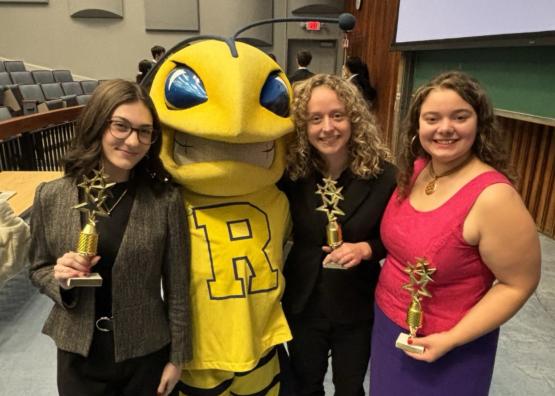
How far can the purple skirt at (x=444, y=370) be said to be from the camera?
117cm

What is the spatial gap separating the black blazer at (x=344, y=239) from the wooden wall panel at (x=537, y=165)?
2659 mm

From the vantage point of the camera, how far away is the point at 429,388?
3.95 feet

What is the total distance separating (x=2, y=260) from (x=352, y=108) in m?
1.76

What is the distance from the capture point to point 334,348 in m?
1.56

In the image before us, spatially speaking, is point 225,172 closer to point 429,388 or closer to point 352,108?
point 352,108

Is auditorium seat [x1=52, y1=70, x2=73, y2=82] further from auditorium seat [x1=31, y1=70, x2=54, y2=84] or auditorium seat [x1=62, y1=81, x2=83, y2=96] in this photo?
auditorium seat [x1=62, y1=81, x2=83, y2=96]

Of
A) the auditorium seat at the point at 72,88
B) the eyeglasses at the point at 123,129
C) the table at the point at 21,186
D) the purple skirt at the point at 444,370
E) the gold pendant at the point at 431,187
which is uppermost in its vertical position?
the eyeglasses at the point at 123,129

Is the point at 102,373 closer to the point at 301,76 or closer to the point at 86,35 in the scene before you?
the point at 301,76

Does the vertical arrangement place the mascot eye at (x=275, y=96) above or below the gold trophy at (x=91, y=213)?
above

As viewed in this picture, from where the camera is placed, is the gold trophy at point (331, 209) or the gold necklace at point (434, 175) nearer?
the gold necklace at point (434, 175)

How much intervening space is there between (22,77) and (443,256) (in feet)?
27.6

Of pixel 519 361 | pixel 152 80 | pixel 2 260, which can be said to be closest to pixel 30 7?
pixel 2 260

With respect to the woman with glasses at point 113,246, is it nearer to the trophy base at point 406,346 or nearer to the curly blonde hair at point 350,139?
the curly blonde hair at point 350,139

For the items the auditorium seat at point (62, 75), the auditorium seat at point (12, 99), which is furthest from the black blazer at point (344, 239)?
the auditorium seat at point (62, 75)
